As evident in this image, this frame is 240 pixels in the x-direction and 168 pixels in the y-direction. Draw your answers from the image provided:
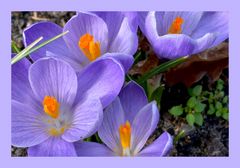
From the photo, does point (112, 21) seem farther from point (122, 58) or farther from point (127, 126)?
point (127, 126)

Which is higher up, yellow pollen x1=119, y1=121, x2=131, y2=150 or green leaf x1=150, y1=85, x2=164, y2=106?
green leaf x1=150, y1=85, x2=164, y2=106

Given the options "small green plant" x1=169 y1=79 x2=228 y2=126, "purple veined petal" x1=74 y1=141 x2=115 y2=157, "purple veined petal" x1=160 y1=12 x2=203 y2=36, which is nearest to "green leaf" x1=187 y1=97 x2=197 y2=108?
"small green plant" x1=169 y1=79 x2=228 y2=126

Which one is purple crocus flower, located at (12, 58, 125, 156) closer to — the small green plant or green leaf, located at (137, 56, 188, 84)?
green leaf, located at (137, 56, 188, 84)

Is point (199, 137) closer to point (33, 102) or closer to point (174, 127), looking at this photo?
point (174, 127)

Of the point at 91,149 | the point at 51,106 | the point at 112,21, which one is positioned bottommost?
the point at 91,149

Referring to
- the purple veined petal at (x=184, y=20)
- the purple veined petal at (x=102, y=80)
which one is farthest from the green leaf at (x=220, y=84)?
the purple veined petal at (x=102, y=80)

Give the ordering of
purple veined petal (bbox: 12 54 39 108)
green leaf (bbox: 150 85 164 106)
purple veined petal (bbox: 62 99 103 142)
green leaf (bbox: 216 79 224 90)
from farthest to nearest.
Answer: green leaf (bbox: 216 79 224 90), green leaf (bbox: 150 85 164 106), purple veined petal (bbox: 12 54 39 108), purple veined petal (bbox: 62 99 103 142)

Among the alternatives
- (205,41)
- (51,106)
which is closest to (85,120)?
(51,106)

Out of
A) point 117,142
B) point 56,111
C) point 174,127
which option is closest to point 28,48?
point 56,111
